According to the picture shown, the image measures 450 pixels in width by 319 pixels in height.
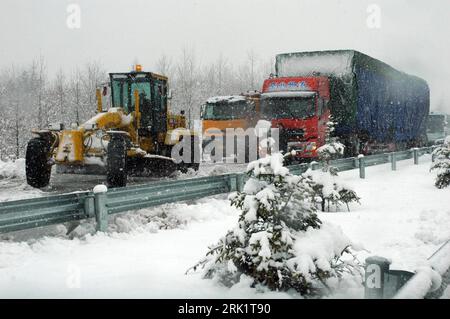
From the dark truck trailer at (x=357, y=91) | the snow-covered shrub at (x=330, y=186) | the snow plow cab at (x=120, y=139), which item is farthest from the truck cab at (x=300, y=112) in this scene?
the snow-covered shrub at (x=330, y=186)

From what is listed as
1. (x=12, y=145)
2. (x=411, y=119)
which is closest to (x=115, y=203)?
(x=411, y=119)

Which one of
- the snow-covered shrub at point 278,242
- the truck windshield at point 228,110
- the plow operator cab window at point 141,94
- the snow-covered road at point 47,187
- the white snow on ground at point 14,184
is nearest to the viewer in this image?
the snow-covered shrub at point 278,242

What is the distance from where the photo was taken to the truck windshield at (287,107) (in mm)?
17000

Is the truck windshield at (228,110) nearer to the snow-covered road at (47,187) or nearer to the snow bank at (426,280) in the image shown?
the snow-covered road at (47,187)

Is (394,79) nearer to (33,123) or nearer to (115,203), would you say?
(115,203)

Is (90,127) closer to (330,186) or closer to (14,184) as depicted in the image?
(14,184)

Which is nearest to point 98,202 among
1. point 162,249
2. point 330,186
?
point 162,249

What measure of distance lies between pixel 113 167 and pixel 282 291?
7.14 meters

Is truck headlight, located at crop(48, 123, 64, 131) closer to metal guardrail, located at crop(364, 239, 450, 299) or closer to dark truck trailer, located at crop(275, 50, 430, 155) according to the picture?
dark truck trailer, located at crop(275, 50, 430, 155)

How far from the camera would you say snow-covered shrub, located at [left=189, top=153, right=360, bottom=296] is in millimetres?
4297

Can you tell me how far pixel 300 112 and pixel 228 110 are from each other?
502 cm

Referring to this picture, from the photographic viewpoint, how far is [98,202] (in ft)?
22.1

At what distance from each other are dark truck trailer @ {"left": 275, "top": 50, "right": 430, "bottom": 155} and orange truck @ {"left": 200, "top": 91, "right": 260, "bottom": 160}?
224 cm

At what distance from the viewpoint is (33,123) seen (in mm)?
49875
